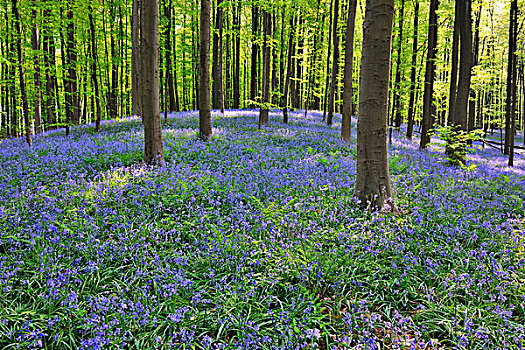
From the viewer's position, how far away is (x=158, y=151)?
26.3ft

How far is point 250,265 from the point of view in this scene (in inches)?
166

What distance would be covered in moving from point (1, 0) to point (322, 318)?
59.9 ft

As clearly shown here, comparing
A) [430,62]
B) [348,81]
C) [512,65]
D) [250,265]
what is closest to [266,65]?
[348,81]

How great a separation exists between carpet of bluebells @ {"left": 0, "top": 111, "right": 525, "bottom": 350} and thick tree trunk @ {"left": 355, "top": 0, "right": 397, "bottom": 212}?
19.4 inches

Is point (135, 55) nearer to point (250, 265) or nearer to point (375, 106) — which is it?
point (375, 106)

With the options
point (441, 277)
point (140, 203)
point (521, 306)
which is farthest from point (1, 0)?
point (521, 306)

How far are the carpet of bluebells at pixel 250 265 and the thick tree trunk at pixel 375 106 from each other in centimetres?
49

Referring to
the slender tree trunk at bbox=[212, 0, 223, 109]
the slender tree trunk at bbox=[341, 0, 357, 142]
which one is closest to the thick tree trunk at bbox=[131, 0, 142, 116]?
the slender tree trunk at bbox=[212, 0, 223, 109]

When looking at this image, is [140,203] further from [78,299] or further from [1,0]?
[1,0]

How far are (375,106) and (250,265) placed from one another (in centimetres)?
378

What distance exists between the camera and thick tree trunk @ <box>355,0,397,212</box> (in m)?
5.46

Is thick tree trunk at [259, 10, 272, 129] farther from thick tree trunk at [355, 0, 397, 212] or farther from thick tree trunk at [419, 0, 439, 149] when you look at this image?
thick tree trunk at [355, 0, 397, 212]

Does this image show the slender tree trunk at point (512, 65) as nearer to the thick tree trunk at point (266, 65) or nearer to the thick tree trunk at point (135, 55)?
the thick tree trunk at point (266, 65)

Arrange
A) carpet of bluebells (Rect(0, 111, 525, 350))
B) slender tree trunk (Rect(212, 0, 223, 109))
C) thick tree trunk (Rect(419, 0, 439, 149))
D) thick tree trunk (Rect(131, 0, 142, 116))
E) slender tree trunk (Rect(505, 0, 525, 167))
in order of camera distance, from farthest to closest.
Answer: slender tree trunk (Rect(212, 0, 223, 109)), thick tree trunk (Rect(419, 0, 439, 149)), thick tree trunk (Rect(131, 0, 142, 116)), slender tree trunk (Rect(505, 0, 525, 167)), carpet of bluebells (Rect(0, 111, 525, 350))
